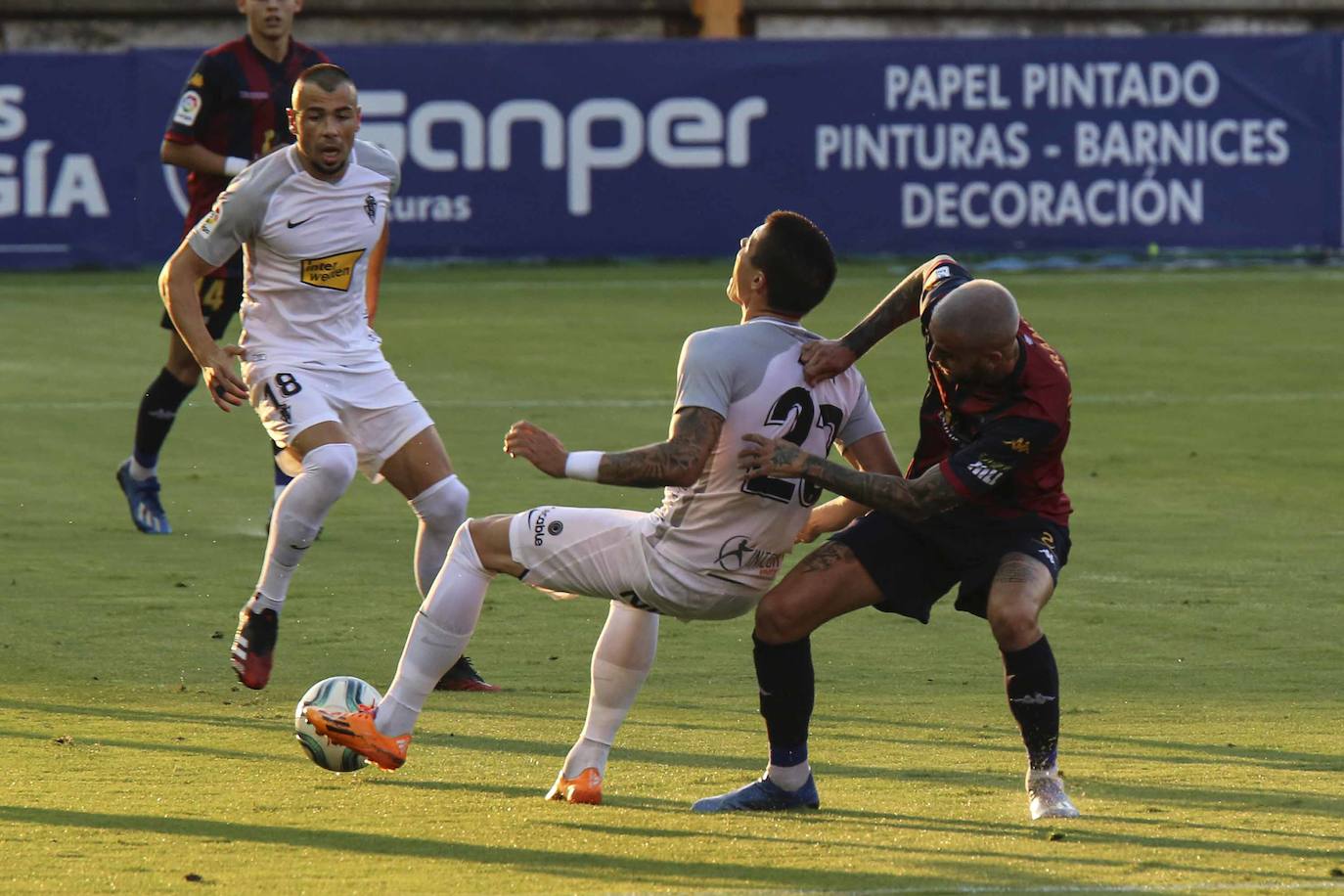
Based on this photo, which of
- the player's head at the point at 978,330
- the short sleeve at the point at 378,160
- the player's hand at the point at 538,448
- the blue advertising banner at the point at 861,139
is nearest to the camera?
the player's hand at the point at 538,448

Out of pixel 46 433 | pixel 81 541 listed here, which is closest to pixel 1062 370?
pixel 81 541

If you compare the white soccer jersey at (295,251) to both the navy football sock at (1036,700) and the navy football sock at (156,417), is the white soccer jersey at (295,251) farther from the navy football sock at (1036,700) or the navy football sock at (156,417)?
the navy football sock at (156,417)

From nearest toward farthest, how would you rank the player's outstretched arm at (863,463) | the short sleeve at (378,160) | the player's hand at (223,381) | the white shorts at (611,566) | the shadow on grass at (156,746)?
the white shorts at (611,566) → the player's outstretched arm at (863,463) → the shadow on grass at (156,746) → the player's hand at (223,381) → the short sleeve at (378,160)

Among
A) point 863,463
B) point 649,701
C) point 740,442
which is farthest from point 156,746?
point 863,463

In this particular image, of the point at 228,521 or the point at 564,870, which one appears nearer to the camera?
the point at 564,870

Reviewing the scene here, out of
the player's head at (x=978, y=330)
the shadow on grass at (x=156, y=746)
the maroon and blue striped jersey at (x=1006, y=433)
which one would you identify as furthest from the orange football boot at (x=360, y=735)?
the player's head at (x=978, y=330)

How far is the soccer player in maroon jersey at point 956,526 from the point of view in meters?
5.59

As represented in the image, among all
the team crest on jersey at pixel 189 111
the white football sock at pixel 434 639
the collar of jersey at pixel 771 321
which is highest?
the team crest on jersey at pixel 189 111

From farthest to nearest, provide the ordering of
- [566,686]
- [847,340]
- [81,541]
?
[81,541] → [566,686] → [847,340]

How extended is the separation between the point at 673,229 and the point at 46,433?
11699 millimetres

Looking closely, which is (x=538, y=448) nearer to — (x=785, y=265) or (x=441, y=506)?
(x=785, y=265)

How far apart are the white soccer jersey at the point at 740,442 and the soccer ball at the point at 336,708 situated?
0.89m

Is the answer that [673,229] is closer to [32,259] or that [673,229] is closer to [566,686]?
[32,259]

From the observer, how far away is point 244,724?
6.74 metres
